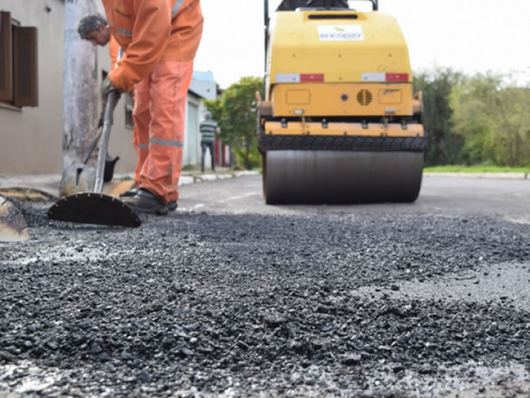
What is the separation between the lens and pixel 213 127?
14.6 meters

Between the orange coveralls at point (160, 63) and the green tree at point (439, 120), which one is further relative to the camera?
the green tree at point (439, 120)

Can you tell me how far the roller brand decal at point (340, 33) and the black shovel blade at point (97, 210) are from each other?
9.86 ft

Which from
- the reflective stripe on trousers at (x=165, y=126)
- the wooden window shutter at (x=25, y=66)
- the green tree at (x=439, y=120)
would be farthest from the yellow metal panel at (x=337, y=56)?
the green tree at (x=439, y=120)

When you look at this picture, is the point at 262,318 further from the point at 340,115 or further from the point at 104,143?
the point at 340,115

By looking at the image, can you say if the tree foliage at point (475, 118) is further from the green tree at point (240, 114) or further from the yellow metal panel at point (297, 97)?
the yellow metal panel at point (297, 97)

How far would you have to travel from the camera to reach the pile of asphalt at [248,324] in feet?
3.88

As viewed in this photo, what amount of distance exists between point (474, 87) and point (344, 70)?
72.3 feet

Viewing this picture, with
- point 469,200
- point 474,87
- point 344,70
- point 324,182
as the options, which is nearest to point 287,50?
point 344,70

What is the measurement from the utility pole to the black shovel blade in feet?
7.85

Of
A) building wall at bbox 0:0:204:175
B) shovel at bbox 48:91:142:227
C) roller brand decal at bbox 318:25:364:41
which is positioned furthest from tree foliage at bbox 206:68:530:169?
shovel at bbox 48:91:142:227

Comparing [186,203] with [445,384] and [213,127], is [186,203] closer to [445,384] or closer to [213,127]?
[445,384]

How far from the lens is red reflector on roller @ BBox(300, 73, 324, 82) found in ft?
18.1

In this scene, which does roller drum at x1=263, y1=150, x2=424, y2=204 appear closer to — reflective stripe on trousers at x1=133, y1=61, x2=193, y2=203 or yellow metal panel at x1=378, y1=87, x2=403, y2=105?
yellow metal panel at x1=378, y1=87, x2=403, y2=105

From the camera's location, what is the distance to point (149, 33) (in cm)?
380
